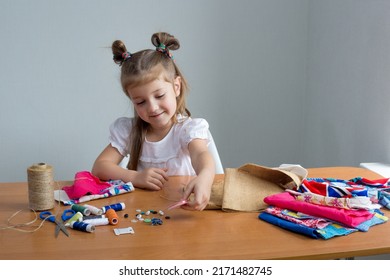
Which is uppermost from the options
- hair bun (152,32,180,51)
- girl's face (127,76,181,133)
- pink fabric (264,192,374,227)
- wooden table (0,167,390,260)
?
hair bun (152,32,180,51)

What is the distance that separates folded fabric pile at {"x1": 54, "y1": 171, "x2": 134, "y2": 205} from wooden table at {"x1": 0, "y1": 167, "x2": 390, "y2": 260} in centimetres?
15

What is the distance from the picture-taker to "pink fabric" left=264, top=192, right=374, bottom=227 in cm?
115

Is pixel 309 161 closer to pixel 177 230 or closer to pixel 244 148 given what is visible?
pixel 244 148

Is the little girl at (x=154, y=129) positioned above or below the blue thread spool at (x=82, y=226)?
above

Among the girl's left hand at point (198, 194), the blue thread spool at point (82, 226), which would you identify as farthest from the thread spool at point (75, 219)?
the girl's left hand at point (198, 194)

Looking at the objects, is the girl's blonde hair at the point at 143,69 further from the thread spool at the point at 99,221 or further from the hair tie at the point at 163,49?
the thread spool at the point at 99,221

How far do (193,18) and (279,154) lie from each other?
0.97 m

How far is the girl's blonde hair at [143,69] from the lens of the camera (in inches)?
65.1

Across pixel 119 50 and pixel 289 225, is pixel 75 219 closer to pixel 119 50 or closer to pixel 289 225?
pixel 289 225

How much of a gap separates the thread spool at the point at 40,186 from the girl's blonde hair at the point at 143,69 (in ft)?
1.65

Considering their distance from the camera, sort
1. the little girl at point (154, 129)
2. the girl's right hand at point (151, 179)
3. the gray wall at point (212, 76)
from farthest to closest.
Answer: the gray wall at point (212, 76) → the little girl at point (154, 129) → the girl's right hand at point (151, 179)

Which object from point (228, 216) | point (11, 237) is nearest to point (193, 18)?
point (228, 216)

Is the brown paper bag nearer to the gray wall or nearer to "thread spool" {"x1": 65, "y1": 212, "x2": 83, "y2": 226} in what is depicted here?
"thread spool" {"x1": 65, "y1": 212, "x2": 83, "y2": 226}

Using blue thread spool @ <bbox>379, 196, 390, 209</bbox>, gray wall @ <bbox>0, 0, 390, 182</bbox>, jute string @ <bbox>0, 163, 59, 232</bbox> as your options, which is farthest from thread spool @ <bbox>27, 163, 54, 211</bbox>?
gray wall @ <bbox>0, 0, 390, 182</bbox>
